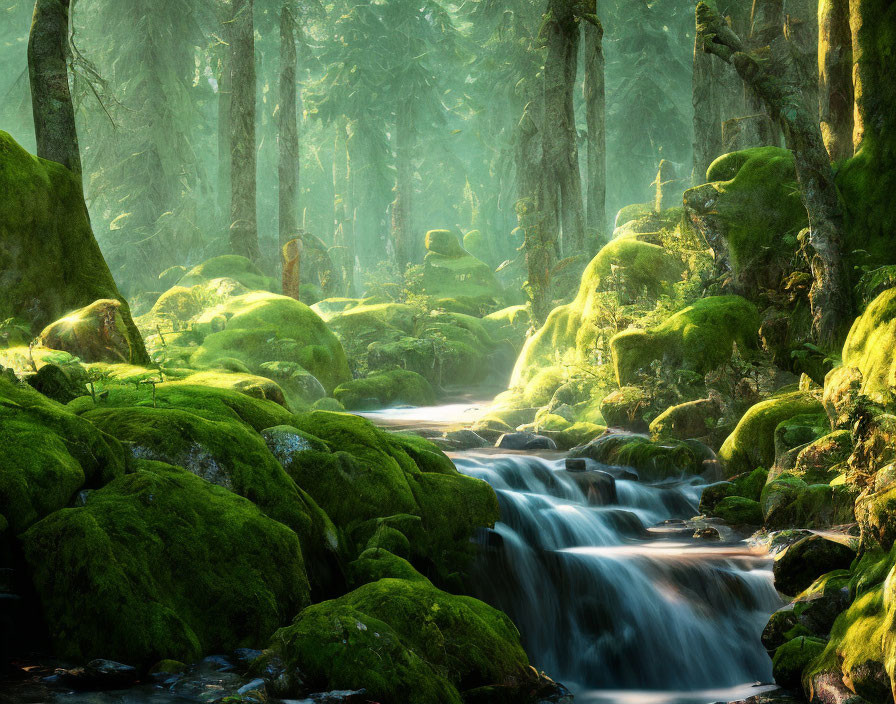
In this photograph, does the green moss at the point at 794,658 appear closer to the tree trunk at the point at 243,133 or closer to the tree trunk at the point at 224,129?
the tree trunk at the point at 243,133

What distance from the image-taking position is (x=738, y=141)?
20016 millimetres

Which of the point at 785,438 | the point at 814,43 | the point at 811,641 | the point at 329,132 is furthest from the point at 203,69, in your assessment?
the point at 811,641

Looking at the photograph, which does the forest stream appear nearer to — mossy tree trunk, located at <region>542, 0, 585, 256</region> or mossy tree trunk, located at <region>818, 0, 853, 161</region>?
mossy tree trunk, located at <region>818, 0, 853, 161</region>

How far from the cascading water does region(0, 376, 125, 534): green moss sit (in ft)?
11.7

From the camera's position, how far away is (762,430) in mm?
10438

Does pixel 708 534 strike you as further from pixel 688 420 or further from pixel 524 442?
pixel 524 442

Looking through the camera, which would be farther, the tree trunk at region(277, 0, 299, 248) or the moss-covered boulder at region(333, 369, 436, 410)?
the tree trunk at region(277, 0, 299, 248)

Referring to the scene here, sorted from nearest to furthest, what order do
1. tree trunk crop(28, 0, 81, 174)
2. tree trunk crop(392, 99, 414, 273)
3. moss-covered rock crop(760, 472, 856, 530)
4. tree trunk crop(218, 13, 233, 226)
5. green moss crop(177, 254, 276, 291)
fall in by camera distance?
1. moss-covered rock crop(760, 472, 856, 530)
2. tree trunk crop(28, 0, 81, 174)
3. green moss crop(177, 254, 276, 291)
4. tree trunk crop(218, 13, 233, 226)
5. tree trunk crop(392, 99, 414, 273)

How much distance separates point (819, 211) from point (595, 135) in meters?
17.5

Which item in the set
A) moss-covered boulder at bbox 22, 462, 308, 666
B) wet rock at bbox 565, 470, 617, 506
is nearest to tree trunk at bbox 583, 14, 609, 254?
wet rock at bbox 565, 470, 617, 506

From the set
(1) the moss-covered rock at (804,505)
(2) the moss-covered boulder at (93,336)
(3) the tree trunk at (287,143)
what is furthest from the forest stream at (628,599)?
(3) the tree trunk at (287,143)

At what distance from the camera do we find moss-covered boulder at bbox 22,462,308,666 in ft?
15.5

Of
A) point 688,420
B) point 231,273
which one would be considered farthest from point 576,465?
point 231,273

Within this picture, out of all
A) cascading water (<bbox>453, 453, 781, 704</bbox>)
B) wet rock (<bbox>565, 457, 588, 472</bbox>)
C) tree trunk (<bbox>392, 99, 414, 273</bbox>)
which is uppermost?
tree trunk (<bbox>392, 99, 414, 273</bbox>)
